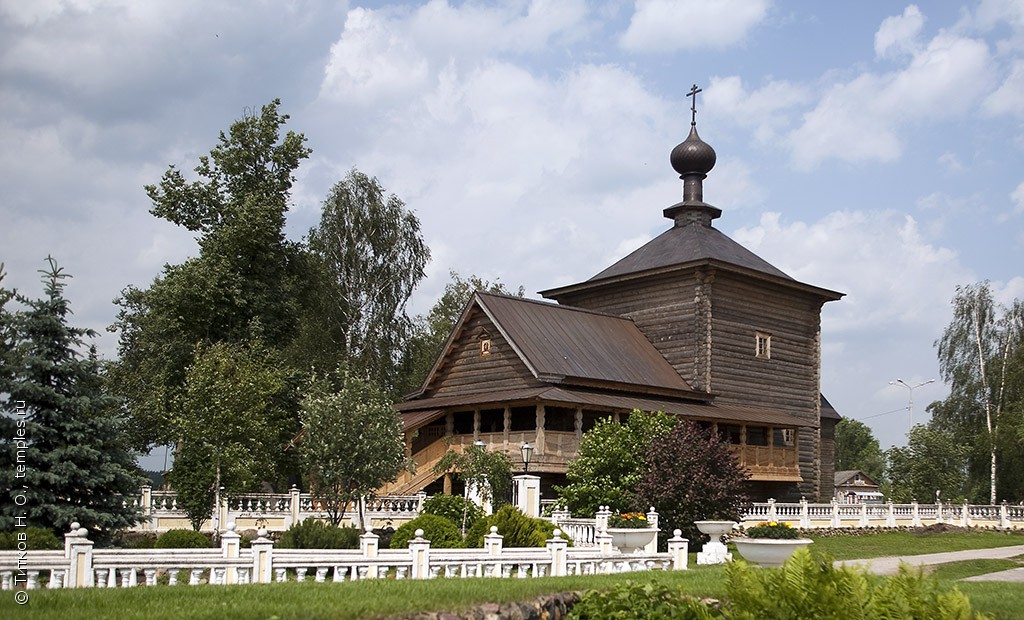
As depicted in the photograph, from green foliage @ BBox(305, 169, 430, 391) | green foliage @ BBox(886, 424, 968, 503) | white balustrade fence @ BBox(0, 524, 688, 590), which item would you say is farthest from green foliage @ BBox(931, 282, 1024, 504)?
white balustrade fence @ BBox(0, 524, 688, 590)

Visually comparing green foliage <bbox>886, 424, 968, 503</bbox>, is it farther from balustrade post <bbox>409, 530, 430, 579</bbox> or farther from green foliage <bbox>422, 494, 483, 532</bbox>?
balustrade post <bbox>409, 530, 430, 579</bbox>

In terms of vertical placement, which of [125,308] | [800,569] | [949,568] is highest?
[125,308]

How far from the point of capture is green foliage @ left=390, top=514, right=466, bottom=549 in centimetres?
2281

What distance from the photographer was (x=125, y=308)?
56.3 metres

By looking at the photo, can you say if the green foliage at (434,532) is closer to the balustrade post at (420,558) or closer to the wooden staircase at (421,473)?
the balustrade post at (420,558)

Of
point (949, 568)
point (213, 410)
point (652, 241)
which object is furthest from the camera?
point (652, 241)

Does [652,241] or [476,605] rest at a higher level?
[652,241]

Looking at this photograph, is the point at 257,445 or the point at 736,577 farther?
the point at 257,445

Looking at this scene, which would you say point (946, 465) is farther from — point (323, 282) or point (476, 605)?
point (476, 605)

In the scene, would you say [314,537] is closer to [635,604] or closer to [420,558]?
[420,558]

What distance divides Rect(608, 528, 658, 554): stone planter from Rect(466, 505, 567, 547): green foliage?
128 centimetres

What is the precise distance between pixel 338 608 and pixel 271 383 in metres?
25.1

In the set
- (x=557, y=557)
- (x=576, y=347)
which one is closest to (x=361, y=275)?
(x=576, y=347)

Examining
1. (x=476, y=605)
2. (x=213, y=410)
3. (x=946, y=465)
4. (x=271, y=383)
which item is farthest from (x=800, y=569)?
(x=946, y=465)
